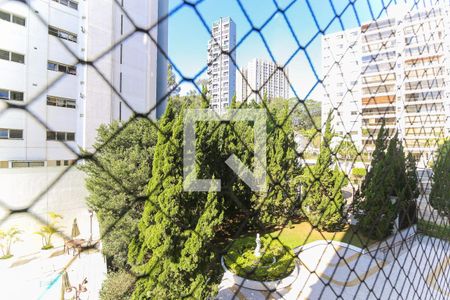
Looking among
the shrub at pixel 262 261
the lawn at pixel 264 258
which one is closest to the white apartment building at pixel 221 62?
the lawn at pixel 264 258

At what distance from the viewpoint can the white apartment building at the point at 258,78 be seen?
1.81 ft

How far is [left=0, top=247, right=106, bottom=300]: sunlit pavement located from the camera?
269 cm

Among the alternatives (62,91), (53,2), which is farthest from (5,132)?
(53,2)

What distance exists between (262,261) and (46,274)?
7.59 ft

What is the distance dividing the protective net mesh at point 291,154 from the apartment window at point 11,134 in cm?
1

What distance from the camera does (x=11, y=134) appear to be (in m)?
2.33

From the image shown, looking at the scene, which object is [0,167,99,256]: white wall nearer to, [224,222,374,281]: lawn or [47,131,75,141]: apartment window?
[47,131,75,141]: apartment window

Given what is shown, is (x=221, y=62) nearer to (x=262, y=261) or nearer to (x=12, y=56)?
(x=262, y=261)

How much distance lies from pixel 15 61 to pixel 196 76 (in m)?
3.65

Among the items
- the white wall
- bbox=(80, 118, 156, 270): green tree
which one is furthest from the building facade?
bbox=(80, 118, 156, 270): green tree

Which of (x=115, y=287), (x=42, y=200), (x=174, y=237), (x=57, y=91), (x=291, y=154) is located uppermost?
(x=57, y=91)

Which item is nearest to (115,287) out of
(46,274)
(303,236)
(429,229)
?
(46,274)

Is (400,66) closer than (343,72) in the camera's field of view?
No

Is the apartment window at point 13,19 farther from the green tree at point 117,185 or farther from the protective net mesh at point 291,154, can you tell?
the green tree at point 117,185
